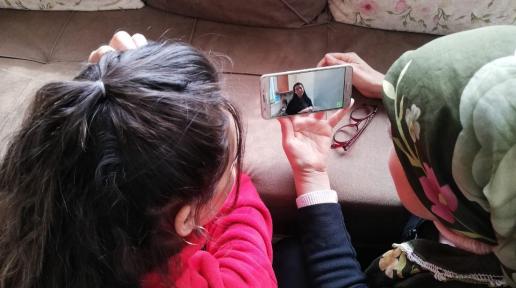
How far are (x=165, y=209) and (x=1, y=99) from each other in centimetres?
71

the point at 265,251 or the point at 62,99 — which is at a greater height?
the point at 62,99

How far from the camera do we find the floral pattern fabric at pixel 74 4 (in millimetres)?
1176

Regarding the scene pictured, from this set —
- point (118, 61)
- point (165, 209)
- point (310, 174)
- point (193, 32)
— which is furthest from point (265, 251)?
point (193, 32)

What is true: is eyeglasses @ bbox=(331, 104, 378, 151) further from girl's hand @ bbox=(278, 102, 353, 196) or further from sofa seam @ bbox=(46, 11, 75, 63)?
sofa seam @ bbox=(46, 11, 75, 63)

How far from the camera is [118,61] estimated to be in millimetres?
519

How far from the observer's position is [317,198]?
76 cm

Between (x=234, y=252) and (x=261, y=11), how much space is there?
2.12 feet

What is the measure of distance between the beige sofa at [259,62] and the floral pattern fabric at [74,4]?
17 millimetres

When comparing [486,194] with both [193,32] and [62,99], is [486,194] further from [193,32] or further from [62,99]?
[193,32]

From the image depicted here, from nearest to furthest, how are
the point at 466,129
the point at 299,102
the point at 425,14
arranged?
the point at 466,129, the point at 299,102, the point at 425,14

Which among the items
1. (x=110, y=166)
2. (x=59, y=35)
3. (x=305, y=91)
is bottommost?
(x=110, y=166)

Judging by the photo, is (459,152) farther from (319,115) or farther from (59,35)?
(59,35)

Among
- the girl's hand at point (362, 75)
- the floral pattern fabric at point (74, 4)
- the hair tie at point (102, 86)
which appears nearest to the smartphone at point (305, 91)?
the girl's hand at point (362, 75)

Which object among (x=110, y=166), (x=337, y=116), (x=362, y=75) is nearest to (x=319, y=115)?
(x=337, y=116)
